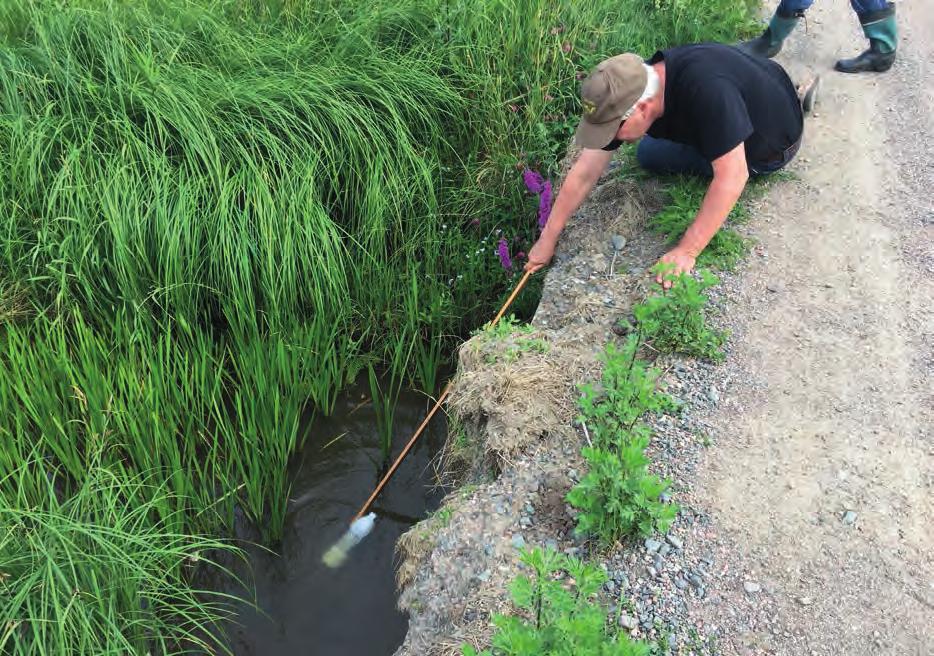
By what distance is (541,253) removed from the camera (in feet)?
11.1

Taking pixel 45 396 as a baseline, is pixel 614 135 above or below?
above

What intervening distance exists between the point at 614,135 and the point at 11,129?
270cm

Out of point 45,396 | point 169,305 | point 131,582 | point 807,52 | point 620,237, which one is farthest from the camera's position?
point 807,52

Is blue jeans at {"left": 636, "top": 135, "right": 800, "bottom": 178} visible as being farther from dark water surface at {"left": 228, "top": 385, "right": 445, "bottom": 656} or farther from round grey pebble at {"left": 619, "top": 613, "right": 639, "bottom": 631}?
round grey pebble at {"left": 619, "top": 613, "right": 639, "bottom": 631}

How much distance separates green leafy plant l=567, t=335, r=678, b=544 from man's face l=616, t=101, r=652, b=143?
0.98 m

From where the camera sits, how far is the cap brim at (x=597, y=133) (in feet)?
8.82

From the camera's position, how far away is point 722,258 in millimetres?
3125

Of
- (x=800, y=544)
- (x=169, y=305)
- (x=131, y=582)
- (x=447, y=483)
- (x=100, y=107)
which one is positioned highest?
(x=100, y=107)

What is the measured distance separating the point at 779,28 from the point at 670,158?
1857 mm

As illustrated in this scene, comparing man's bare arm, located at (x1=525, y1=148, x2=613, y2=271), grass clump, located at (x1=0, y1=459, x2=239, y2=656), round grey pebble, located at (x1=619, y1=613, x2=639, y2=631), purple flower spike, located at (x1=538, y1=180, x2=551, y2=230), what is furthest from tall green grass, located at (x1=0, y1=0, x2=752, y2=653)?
round grey pebble, located at (x1=619, y1=613, x2=639, y2=631)

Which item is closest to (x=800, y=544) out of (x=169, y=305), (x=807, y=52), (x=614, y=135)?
(x=614, y=135)

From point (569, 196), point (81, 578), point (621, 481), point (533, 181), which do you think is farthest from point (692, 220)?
point (81, 578)

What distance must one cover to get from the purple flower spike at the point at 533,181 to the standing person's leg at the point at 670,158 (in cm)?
54

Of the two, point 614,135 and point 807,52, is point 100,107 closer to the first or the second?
point 614,135
